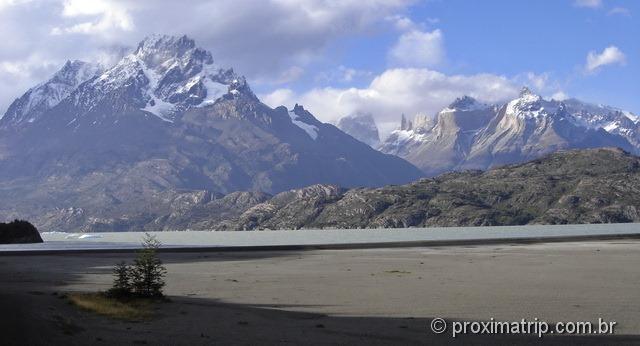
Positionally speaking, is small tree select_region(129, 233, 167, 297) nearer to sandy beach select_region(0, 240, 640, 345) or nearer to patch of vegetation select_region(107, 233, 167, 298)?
patch of vegetation select_region(107, 233, 167, 298)

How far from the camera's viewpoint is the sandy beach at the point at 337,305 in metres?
23.5

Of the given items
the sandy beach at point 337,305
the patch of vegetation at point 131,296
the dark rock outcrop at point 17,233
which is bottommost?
the sandy beach at point 337,305

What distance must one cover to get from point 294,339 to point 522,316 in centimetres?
929

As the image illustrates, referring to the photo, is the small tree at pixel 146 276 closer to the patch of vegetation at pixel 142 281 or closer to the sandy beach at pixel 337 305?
the patch of vegetation at pixel 142 281

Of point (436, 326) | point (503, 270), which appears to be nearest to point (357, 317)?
point (436, 326)

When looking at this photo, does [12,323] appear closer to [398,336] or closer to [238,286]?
[398,336]

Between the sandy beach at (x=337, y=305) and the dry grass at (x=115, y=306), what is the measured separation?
1.99ft

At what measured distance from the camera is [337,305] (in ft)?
109

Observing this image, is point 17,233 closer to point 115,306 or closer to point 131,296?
point 131,296

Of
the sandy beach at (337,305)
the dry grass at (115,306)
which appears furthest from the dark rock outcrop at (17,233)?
the dry grass at (115,306)

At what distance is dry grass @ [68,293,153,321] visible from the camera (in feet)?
92.8

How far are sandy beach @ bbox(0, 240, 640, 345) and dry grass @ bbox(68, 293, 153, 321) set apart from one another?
1.99 ft

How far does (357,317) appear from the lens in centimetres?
2881

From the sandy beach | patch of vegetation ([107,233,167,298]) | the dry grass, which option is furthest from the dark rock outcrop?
the dry grass
